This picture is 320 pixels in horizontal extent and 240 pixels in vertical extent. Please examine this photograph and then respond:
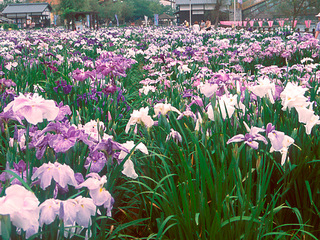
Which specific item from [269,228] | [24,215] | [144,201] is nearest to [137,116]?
[144,201]

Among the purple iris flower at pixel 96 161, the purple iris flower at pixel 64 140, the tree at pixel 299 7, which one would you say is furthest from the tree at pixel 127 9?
the purple iris flower at pixel 64 140

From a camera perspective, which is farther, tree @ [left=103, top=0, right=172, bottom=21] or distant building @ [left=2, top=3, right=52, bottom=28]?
tree @ [left=103, top=0, right=172, bottom=21]

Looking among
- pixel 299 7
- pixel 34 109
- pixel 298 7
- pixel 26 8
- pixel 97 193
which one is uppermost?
pixel 26 8

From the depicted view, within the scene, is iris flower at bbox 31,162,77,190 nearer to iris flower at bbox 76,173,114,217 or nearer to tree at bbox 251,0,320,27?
iris flower at bbox 76,173,114,217

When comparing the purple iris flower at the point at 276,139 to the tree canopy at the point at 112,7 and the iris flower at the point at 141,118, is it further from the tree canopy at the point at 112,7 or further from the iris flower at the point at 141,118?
the tree canopy at the point at 112,7

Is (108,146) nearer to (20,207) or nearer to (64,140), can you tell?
(64,140)

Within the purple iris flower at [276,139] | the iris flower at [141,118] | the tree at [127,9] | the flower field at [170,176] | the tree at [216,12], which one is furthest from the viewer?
the tree at [127,9]

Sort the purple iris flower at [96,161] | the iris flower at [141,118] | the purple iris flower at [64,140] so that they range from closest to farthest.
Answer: the purple iris flower at [64,140], the purple iris flower at [96,161], the iris flower at [141,118]

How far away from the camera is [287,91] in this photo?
1993 millimetres

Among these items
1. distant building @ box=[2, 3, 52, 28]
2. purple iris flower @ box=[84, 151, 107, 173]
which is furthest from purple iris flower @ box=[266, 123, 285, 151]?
distant building @ box=[2, 3, 52, 28]

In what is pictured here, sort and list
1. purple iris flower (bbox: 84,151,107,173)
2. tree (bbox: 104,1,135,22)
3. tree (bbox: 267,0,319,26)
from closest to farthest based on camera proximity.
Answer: purple iris flower (bbox: 84,151,107,173) → tree (bbox: 267,0,319,26) → tree (bbox: 104,1,135,22)

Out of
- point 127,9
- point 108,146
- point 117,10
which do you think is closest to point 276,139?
point 108,146

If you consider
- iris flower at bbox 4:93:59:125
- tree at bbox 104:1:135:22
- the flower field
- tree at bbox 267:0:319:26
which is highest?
tree at bbox 104:1:135:22

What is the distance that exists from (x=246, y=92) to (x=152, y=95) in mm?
1843
